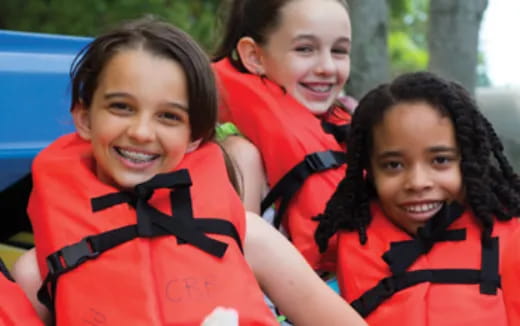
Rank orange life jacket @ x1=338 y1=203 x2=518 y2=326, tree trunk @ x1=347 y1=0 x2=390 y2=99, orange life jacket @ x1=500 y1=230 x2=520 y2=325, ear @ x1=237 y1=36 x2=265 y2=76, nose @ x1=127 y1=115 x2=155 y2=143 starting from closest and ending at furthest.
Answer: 1. orange life jacket @ x1=500 y1=230 x2=520 y2=325
2. nose @ x1=127 y1=115 x2=155 y2=143
3. orange life jacket @ x1=338 y1=203 x2=518 y2=326
4. ear @ x1=237 y1=36 x2=265 y2=76
5. tree trunk @ x1=347 y1=0 x2=390 y2=99

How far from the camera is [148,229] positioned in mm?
2139

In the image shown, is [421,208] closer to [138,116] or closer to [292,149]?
[292,149]

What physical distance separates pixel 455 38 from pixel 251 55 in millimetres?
2065

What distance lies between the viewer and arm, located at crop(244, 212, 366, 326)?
232cm

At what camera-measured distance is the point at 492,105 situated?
4.86 meters

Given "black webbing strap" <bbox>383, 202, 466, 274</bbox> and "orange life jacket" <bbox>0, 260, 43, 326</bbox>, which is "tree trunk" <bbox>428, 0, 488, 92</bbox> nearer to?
"black webbing strap" <bbox>383, 202, 466, 274</bbox>

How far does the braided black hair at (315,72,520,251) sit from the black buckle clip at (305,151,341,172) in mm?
165

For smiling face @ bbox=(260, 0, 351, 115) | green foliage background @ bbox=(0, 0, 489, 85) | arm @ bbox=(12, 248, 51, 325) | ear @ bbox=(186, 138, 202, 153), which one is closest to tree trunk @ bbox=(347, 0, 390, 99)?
smiling face @ bbox=(260, 0, 351, 115)

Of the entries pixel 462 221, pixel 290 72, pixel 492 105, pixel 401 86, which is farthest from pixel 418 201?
pixel 492 105

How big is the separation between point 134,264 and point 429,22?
3433 millimetres

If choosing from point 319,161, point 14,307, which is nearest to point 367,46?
point 319,161

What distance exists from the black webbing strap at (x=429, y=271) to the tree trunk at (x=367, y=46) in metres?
2.58

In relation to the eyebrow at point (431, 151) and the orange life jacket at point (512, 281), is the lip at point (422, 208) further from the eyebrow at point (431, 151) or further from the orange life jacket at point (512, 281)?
the orange life jacket at point (512, 281)

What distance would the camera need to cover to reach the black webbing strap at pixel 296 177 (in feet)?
9.55
